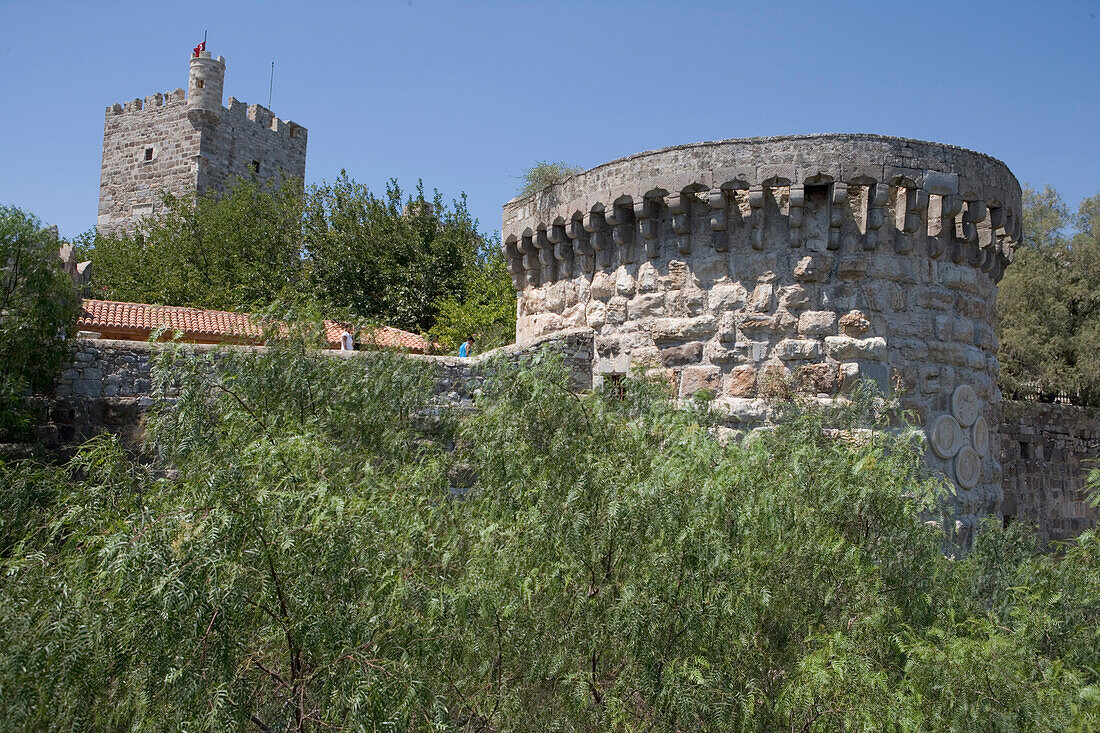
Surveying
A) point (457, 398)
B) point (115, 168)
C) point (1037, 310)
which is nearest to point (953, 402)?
point (457, 398)

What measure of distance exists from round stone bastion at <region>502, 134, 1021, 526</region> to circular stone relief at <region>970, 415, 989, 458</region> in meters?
0.02

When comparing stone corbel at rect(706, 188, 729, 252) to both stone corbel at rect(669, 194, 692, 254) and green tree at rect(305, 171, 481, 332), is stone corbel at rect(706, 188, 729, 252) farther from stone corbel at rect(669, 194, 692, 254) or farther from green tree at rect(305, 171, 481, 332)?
green tree at rect(305, 171, 481, 332)

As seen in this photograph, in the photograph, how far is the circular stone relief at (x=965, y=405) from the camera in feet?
27.2

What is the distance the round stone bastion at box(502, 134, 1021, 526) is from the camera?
25.3 feet

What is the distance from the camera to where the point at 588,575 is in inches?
185

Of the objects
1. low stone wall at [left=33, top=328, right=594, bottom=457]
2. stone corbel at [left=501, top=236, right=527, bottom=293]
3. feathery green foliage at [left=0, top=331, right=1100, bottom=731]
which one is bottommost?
feathery green foliage at [left=0, top=331, right=1100, bottom=731]

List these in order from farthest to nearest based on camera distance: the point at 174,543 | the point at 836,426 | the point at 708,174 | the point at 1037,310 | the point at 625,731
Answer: the point at 1037,310
the point at 708,174
the point at 836,426
the point at 625,731
the point at 174,543

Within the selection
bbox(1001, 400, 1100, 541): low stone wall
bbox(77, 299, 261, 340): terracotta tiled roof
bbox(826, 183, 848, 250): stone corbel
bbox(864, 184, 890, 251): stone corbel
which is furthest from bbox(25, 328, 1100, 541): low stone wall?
bbox(77, 299, 261, 340): terracotta tiled roof

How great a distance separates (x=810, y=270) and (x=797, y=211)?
1.59 ft

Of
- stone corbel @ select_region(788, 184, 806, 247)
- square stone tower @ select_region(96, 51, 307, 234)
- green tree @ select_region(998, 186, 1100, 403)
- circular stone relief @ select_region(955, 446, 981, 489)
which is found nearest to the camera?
stone corbel @ select_region(788, 184, 806, 247)

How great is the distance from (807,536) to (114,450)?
3618 mm

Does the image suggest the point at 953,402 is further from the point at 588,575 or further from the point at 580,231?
the point at 588,575

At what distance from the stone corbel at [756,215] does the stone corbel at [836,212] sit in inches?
21.4

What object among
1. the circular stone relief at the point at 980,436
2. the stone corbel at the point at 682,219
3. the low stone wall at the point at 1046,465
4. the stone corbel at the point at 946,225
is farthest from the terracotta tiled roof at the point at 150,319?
the low stone wall at the point at 1046,465
